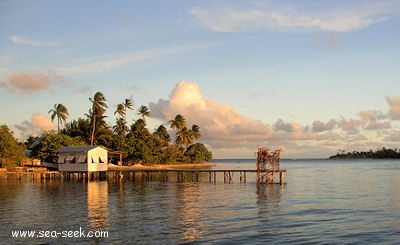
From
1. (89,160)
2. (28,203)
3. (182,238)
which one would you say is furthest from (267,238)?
(89,160)

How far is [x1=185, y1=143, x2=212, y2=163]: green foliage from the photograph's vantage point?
134 metres

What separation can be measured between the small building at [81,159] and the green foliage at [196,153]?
6874cm

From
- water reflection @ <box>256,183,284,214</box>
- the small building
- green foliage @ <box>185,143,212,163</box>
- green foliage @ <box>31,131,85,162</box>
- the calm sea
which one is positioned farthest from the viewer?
green foliage @ <box>185,143,212,163</box>

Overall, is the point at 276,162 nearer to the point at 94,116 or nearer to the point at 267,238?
the point at 267,238

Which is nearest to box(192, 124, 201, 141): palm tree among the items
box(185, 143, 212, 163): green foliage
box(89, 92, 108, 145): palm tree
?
box(185, 143, 212, 163): green foliage

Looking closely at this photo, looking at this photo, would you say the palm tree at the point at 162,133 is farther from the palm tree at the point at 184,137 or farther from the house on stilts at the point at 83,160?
the house on stilts at the point at 83,160

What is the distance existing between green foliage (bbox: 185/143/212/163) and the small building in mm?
68735

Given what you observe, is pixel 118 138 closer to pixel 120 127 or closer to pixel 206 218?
pixel 120 127

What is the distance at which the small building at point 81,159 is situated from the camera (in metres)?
62.9

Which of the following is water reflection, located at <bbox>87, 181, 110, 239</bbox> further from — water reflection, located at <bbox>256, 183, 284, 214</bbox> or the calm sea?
water reflection, located at <bbox>256, 183, 284, 214</bbox>

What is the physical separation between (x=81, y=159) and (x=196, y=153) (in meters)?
74.2

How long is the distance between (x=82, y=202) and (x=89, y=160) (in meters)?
27.1

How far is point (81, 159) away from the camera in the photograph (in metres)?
63.2

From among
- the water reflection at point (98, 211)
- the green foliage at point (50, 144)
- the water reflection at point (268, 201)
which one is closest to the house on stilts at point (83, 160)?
the green foliage at point (50, 144)
